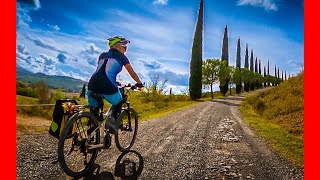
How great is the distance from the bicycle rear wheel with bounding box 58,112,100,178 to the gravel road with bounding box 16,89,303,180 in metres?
0.09

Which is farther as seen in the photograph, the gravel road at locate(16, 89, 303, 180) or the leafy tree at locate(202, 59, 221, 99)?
the leafy tree at locate(202, 59, 221, 99)

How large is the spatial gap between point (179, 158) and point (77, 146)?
1.17 metres

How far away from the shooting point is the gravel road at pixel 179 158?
320 cm

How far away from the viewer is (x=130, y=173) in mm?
3256

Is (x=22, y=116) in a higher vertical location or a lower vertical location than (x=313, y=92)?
lower

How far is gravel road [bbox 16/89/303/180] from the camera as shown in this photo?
10.5 ft

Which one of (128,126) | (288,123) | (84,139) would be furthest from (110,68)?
(288,123)

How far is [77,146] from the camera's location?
3.44m

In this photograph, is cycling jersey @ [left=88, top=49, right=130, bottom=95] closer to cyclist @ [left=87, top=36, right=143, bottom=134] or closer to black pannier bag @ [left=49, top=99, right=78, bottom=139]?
cyclist @ [left=87, top=36, right=143, bottom=134]

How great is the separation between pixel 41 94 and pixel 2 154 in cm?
201

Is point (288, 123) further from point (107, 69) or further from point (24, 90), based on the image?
point (24, 90)

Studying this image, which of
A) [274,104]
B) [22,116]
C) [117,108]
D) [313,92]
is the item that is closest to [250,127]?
[274,104]

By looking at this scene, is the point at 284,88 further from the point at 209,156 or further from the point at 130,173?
the point at 130,173

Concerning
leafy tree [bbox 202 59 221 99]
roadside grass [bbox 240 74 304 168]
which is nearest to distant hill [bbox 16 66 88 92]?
roadside grass [bbox 240 74 304 168]
